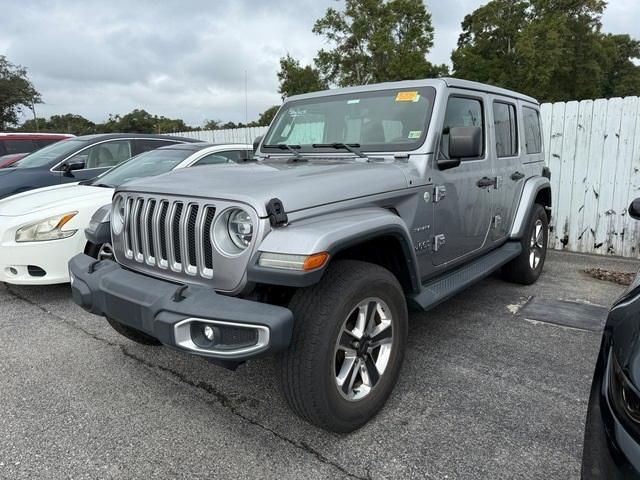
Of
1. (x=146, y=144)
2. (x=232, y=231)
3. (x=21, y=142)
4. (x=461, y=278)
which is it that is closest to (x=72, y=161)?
(x=146, y=144)

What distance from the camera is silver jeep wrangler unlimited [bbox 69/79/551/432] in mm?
2113

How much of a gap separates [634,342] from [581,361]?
2.12 m

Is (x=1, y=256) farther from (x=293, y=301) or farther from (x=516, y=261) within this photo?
(x=516, y=261)

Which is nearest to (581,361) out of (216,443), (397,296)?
(397,296)

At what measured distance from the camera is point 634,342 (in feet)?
4.79

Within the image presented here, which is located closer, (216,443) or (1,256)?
(216,443)

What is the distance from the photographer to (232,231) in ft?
→ 7.49

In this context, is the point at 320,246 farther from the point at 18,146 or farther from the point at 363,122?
the point at 18,146

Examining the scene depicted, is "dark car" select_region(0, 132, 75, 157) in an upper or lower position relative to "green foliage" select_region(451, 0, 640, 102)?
lower

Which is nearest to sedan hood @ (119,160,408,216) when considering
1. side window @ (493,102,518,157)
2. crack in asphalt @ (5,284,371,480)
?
crack in asphalt @ (5,284,371,480)

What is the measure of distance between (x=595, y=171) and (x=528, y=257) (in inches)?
111

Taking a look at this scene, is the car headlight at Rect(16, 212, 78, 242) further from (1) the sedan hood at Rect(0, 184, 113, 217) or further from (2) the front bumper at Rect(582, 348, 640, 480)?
(2) the front bumper at Rect(582, 348, 640, 480)

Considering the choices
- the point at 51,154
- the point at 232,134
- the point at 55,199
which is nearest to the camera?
the point at 55,199

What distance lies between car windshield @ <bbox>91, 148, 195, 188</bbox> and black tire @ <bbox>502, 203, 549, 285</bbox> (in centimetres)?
379
